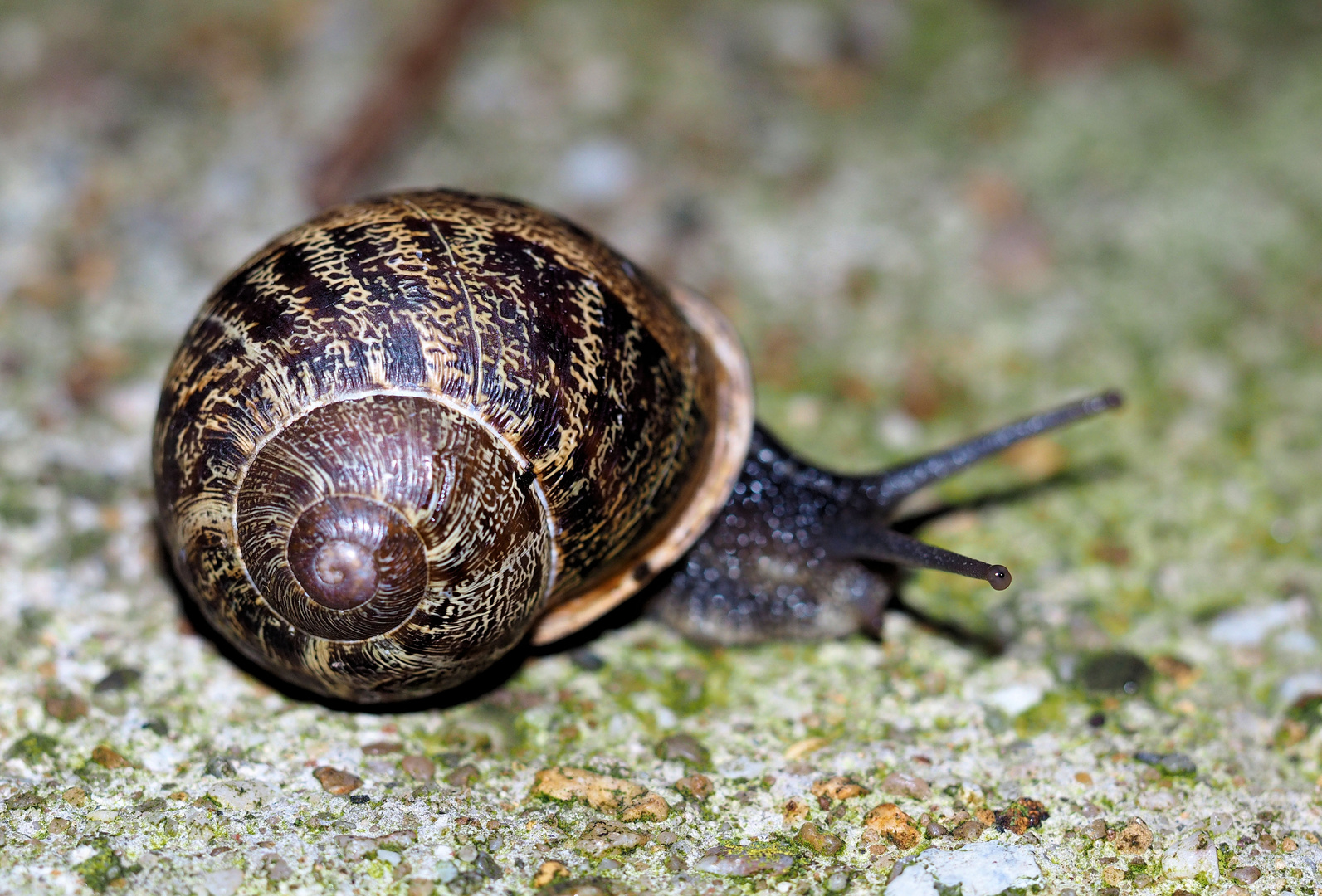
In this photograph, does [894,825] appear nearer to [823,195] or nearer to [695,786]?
[695,786]

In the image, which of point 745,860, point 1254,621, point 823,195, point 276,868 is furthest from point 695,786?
point 823,195

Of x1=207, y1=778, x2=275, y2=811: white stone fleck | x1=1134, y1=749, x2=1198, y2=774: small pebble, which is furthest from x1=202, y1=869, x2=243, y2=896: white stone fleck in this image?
x1=1134, y1=749, x2=1198, y2=774: small pebble

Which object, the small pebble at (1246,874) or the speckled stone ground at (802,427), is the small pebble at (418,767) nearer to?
the speckled stone ground at (802,427)

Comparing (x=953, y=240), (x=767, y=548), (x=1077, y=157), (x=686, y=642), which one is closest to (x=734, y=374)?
(x=767, y=548)

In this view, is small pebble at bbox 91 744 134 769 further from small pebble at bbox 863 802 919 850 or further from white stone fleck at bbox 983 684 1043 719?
white stone fleck at bbox 983 684 1043 719

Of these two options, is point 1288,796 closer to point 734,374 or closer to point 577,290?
point 734,374

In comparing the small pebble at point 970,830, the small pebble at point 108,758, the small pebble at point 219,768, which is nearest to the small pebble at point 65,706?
the small pebble at point 108,758

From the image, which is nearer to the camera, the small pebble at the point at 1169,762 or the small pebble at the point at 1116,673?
the small pebble at the point at 1169,762
